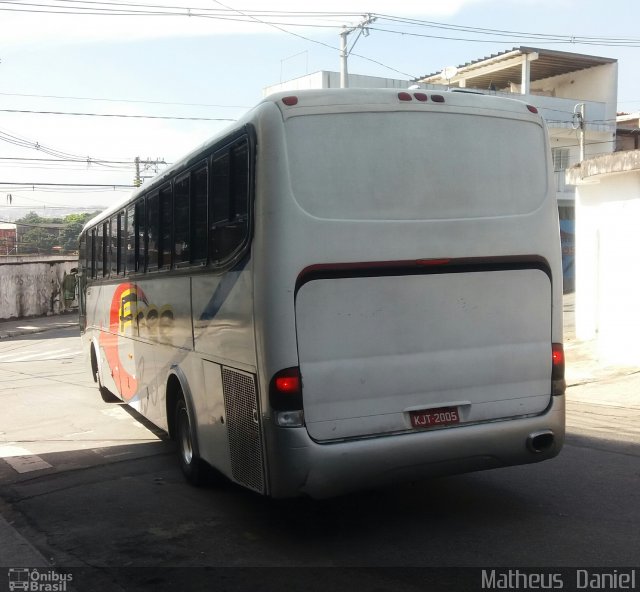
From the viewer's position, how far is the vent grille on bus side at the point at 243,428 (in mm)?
5977

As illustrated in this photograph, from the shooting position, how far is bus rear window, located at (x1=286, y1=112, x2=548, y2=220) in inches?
229

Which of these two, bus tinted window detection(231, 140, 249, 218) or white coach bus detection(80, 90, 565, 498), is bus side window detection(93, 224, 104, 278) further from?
bus tinted window detection(231, 140, 249, 218)

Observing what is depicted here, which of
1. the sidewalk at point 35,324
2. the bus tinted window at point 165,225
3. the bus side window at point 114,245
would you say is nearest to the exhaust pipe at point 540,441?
the bus tinted window at point 165,225

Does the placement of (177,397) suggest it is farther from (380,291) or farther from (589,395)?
(589,395)

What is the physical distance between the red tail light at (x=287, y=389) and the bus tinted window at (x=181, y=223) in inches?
93.9

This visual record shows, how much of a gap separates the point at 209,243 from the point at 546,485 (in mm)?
3655

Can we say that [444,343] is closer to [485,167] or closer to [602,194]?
[485,167]

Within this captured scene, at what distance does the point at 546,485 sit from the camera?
7.41m

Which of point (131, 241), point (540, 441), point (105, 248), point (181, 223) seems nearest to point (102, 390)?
point (105, 248)

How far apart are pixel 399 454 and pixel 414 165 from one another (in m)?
2.08

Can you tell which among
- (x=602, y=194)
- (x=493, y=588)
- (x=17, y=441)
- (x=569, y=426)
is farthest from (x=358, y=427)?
(x=602, y=194)

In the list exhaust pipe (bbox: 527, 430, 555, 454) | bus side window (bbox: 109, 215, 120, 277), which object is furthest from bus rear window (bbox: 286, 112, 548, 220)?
bus side window (bbox: 109, 215, 120, 277)

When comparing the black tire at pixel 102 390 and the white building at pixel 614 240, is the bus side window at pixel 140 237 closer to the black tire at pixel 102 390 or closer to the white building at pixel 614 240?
the black tire at pixel 102 390

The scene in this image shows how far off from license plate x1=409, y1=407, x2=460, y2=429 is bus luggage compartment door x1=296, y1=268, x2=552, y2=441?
0.02 metres
